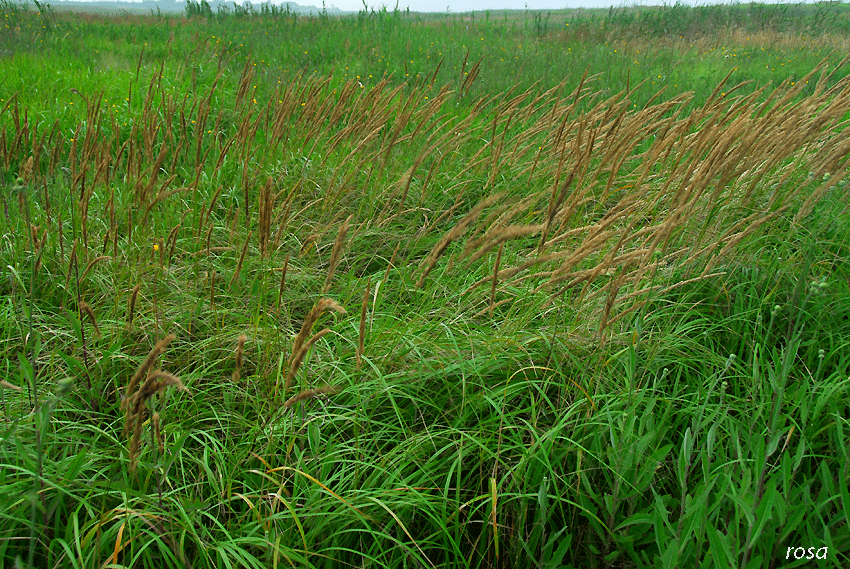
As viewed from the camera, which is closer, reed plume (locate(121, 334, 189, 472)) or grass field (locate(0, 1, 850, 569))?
reed plume (locate(121, 334, 189, 472))

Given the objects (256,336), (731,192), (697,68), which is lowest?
(256,336)

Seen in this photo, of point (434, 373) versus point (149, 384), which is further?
point (434, 373)

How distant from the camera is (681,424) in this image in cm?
162

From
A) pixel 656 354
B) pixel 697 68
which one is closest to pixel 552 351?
pixel 656 354

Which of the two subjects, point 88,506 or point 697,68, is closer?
point 88,506

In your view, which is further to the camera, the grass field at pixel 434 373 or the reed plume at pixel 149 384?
the grass field at pixel 434 373

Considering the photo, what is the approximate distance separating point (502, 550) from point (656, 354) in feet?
2.45

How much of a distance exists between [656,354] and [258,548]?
1231 mm

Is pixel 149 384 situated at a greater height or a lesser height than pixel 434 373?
greater

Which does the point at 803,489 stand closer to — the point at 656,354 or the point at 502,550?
the point at 656,354

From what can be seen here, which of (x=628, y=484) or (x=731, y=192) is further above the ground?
(x=731, y=192)

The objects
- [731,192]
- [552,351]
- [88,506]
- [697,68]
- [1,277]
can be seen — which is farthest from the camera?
[697,68]

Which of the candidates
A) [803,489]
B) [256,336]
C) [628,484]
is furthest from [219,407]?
[803,489]

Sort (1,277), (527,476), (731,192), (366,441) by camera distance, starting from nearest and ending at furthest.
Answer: (527,476)
(366,441)
(1,277)
(731,192)
